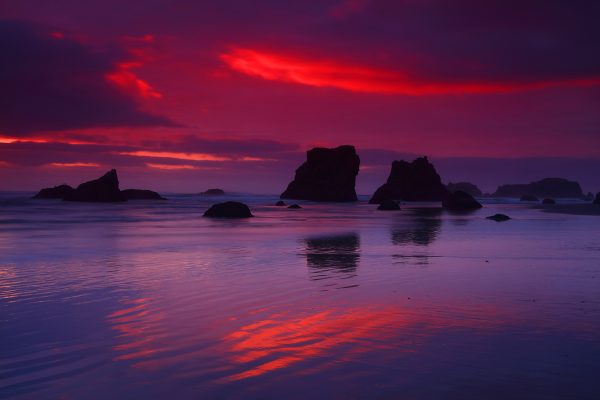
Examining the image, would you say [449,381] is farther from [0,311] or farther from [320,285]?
[0,311]

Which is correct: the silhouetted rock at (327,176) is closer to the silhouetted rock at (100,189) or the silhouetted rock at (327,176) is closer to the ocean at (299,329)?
the silhouetted rock at (100,189)

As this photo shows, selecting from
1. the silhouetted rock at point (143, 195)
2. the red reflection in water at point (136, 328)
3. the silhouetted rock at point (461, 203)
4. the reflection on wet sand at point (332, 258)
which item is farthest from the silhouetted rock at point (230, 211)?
the silhouetted rock at point (143, 195)

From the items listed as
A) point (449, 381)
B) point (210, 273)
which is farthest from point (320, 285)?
point (449, 381)

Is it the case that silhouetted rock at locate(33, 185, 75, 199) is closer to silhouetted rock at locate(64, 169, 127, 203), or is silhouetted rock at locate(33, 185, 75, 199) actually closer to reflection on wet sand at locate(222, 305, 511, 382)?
silhouetted rock at locate(64, 169, 127, 203)

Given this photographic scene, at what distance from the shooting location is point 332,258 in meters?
20.7

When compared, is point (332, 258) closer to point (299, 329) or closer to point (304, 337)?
point (299, 329)

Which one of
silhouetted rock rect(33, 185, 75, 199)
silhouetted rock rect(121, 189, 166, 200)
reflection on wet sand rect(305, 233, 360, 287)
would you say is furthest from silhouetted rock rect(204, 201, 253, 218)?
silhouetted rock rect(121, 189, 166, 200)

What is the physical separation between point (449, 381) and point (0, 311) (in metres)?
8.88

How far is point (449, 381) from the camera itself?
22.2ft

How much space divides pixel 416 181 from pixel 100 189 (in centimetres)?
9797

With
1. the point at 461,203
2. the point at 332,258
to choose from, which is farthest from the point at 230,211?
the point at 461,203

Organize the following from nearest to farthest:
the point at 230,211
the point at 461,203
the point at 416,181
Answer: the point at 230,211, the point at 461,203, the point at 416,181

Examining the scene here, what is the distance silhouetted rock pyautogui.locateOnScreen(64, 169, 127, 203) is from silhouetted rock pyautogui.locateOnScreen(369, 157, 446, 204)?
277 feet

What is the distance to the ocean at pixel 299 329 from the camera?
666cm
